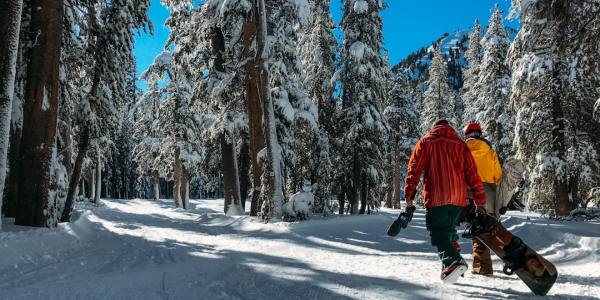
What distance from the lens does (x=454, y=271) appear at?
15.0 ft

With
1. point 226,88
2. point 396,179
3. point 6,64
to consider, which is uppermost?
point 226,88

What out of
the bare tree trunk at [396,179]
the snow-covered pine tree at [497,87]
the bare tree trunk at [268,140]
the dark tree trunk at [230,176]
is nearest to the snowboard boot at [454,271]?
the bare tree trunk at [268,140]

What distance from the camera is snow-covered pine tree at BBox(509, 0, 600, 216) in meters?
16.9

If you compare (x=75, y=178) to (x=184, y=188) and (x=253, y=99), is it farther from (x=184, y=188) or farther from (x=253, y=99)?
(x=184, y=188)

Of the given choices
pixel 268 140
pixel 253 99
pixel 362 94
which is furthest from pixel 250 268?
pixel 362 94

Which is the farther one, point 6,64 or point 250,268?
point 6,64

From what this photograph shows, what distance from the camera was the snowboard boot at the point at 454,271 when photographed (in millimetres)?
4566

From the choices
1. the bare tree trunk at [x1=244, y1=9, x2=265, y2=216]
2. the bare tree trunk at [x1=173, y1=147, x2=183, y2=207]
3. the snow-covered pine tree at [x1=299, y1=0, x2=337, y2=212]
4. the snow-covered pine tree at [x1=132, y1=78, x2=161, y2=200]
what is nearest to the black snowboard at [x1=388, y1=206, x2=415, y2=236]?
the bare tree trunk at [x1=244, y1=9, x2=265, y2=216]

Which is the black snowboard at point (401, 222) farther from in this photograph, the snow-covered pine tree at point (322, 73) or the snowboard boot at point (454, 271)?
the snow-covered pine tree at point (322, 73)

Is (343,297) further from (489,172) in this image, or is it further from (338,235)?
(338,235)

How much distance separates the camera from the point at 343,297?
4.36 meters

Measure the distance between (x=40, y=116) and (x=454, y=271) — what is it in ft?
29.2

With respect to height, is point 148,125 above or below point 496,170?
above

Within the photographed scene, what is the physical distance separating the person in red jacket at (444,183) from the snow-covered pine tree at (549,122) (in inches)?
510
